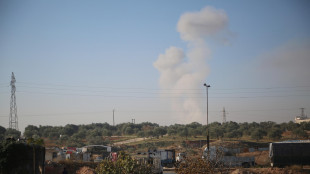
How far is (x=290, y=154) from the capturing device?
44.8m

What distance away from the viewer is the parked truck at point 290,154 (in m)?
44.7

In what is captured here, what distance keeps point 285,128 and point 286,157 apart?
73.5m

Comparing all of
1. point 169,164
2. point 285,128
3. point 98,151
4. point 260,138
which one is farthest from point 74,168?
point 285,128

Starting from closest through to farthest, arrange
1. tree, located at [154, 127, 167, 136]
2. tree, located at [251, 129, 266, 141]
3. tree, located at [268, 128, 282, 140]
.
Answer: tree, located at [268, 128, 282, 140] → tree, located at [251, 129, 266, 141] → tree, located at [154, 127, 167, 136]

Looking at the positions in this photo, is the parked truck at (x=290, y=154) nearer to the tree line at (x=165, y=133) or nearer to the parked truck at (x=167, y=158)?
the parked truck at (x=167, y=158)

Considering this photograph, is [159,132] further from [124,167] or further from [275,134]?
[124,167]

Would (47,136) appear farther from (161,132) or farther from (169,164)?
(169,164)

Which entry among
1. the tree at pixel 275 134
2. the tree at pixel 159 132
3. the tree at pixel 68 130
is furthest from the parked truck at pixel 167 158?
the tree at pixel 68 130

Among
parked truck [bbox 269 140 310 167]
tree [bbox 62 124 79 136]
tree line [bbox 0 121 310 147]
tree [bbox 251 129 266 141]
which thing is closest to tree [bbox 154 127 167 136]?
tree line [bbox 0 121 310 147]

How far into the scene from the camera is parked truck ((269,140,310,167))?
4469 centimetres

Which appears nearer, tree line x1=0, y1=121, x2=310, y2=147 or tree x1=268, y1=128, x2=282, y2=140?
tree line x1=0, y1=121, x2=310, y2=147

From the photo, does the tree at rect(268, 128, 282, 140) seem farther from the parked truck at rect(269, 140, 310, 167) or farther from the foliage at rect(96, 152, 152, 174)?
the foliage at rect(96, 152, 152, 174)

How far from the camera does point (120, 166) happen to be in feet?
68.6

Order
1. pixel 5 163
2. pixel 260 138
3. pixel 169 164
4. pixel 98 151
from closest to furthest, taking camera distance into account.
→ pixel 5 163, pixel 169 164, pixel 98 151, pixel 260 138
